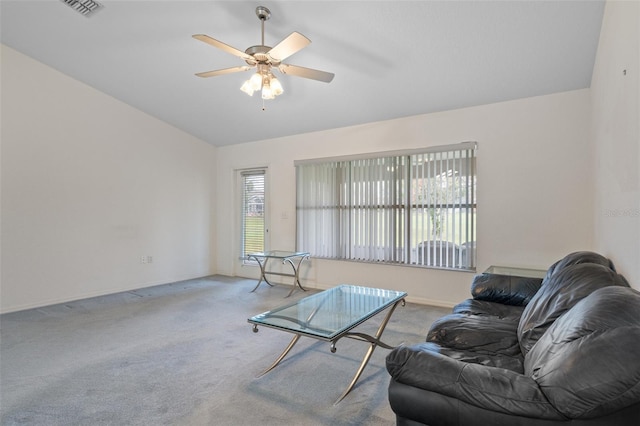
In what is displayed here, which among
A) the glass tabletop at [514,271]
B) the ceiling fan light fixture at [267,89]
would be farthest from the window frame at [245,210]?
the glass tabletop at [514,271]

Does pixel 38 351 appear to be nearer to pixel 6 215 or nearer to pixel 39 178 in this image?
pixel 6 215

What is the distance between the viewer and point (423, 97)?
12.6 ft

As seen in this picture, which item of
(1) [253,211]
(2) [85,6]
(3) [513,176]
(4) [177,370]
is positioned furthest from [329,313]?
(1) [253,211]

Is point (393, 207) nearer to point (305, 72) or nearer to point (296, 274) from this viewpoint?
point (296, 274)

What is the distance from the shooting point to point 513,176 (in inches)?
146

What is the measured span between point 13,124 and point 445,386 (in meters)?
5.20

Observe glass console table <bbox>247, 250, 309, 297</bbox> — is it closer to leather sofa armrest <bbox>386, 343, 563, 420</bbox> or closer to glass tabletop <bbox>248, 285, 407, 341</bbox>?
glass tabletop <bbox>248, 285, 407, 341</bbox>

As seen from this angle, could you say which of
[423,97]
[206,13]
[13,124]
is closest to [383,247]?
[423,97]

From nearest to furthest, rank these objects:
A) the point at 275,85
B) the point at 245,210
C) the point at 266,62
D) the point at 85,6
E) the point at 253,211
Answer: the point at 266,62, the point at 275,85, the point at 85,6, the point at 253,211, the point at 245,210

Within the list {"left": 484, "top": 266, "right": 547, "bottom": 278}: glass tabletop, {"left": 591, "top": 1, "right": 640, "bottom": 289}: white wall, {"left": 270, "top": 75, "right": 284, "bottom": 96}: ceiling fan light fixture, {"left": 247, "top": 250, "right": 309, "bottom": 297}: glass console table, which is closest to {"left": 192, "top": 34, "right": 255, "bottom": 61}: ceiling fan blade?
{"left": 270, "top": 75, "right": 284, "bottom": 96}: ceiling fan light fixture

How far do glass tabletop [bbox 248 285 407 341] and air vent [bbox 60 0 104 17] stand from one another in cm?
317

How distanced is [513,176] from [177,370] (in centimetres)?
382

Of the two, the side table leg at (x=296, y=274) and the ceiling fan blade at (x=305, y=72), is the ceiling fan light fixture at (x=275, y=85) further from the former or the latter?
the side table leg at (x=296, y=274)

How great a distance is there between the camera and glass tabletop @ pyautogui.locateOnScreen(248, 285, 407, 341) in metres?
2.11
